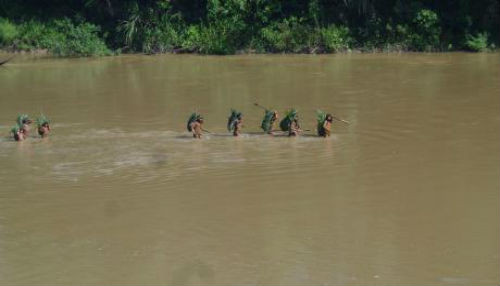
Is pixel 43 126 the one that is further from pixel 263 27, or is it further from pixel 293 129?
pixel 263 27

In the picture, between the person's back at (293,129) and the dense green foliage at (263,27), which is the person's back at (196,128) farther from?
the dense green foliage at (263,27)

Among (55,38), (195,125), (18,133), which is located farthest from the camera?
(55,38)

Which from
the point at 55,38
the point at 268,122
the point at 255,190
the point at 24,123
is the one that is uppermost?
the point at 55,38

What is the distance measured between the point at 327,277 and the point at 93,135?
7.71 meters

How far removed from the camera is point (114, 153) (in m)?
13.3

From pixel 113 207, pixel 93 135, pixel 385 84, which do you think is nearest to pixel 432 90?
pixel 385 84

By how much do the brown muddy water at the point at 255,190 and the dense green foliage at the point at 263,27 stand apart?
8.89 metres

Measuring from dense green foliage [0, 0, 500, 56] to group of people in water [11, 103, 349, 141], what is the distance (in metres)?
Answer: 14.7

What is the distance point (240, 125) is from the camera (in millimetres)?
14180

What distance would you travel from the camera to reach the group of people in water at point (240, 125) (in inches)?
543

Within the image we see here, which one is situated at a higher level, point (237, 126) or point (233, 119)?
point (233, 119)

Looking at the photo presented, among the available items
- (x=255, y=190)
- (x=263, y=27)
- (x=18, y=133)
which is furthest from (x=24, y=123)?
(x=263, y=27)

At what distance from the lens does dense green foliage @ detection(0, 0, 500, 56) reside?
1125 inches

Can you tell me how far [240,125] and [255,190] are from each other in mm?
3349
